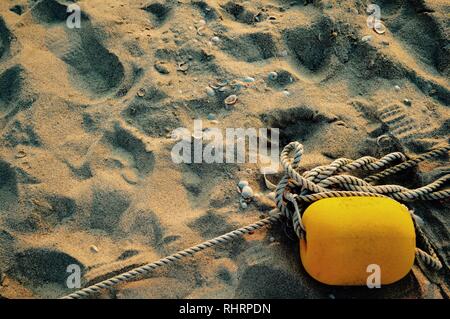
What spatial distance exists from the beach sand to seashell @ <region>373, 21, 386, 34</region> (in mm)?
36

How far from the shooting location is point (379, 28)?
8.89 feet

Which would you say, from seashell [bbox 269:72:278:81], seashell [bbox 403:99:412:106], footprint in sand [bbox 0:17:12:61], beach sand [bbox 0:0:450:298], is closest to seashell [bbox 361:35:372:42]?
beach sand [bbox 0:0:450:298]

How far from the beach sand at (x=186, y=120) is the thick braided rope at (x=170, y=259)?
0.06 meters

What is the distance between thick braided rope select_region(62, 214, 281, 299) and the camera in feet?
6.04

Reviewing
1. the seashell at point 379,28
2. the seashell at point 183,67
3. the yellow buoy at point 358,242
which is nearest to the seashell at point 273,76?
the seashell at point 183,67

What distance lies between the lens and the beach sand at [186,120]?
1.94 m

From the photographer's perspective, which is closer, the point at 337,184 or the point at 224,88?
the point at 337,184

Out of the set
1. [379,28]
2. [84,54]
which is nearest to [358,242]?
[379,28]

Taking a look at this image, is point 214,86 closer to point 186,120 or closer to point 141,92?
point 186,120

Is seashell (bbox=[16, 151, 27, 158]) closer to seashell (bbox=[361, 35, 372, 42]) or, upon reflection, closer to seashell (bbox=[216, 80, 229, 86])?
seashell (bbox=[216, 80, 229, 86])

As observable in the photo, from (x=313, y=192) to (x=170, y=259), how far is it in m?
0.69

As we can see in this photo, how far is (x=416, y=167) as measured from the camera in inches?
85.9
